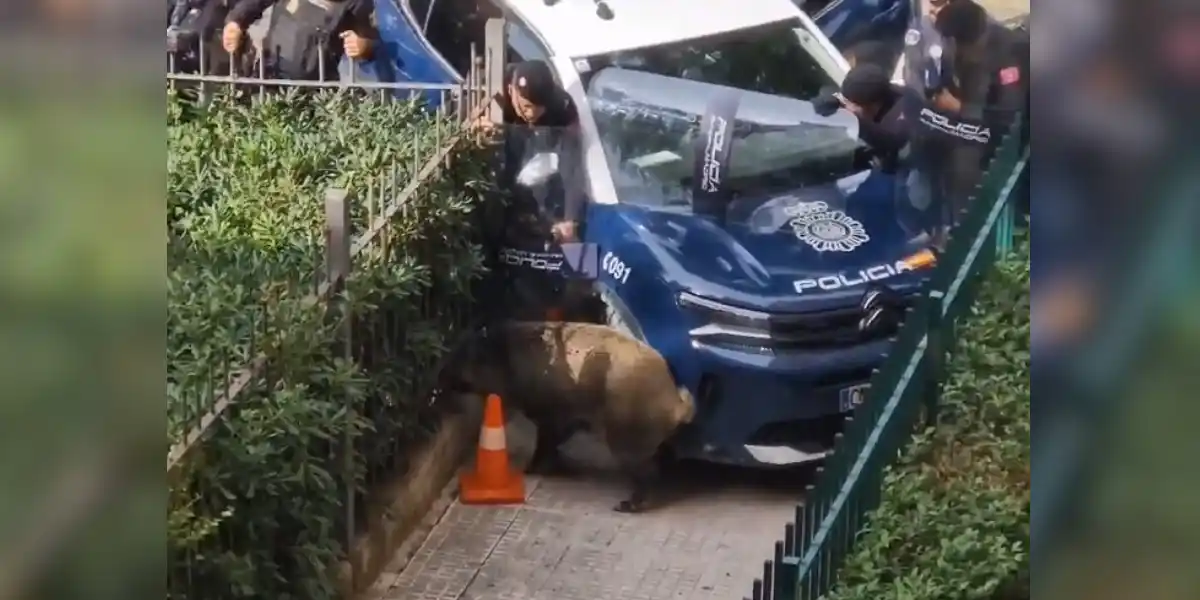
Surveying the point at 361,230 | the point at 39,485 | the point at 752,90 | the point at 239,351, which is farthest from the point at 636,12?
the point at 39,485

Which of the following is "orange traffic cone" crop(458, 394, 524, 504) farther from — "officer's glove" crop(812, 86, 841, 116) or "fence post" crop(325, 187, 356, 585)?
"officer's glove" crop(812, 86, 841, 116)

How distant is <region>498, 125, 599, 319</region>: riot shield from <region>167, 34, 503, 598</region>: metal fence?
10 centimetres

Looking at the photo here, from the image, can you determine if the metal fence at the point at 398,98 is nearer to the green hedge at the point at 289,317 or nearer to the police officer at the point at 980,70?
the green hedge at the point at 289,317

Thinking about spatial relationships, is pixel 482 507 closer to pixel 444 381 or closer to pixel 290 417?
pixel 444 381

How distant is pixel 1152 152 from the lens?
2355 millimetres

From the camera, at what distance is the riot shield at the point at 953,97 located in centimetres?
267

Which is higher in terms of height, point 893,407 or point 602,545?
point 893,407

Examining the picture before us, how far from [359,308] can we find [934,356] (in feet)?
3.40

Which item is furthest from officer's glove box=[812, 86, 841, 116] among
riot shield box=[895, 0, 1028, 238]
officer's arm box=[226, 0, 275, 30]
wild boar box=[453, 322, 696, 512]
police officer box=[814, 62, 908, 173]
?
officer's arm box=[226, 0, 275, 30]

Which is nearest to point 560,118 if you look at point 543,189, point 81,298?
Answer: point 543,189

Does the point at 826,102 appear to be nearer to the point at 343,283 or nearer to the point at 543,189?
the point at 543,189

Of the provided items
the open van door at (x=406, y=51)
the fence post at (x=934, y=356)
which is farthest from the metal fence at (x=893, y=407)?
the open van door at (x=406, y=51)

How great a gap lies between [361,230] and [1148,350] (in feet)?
4.47

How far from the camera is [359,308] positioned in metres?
2.72
